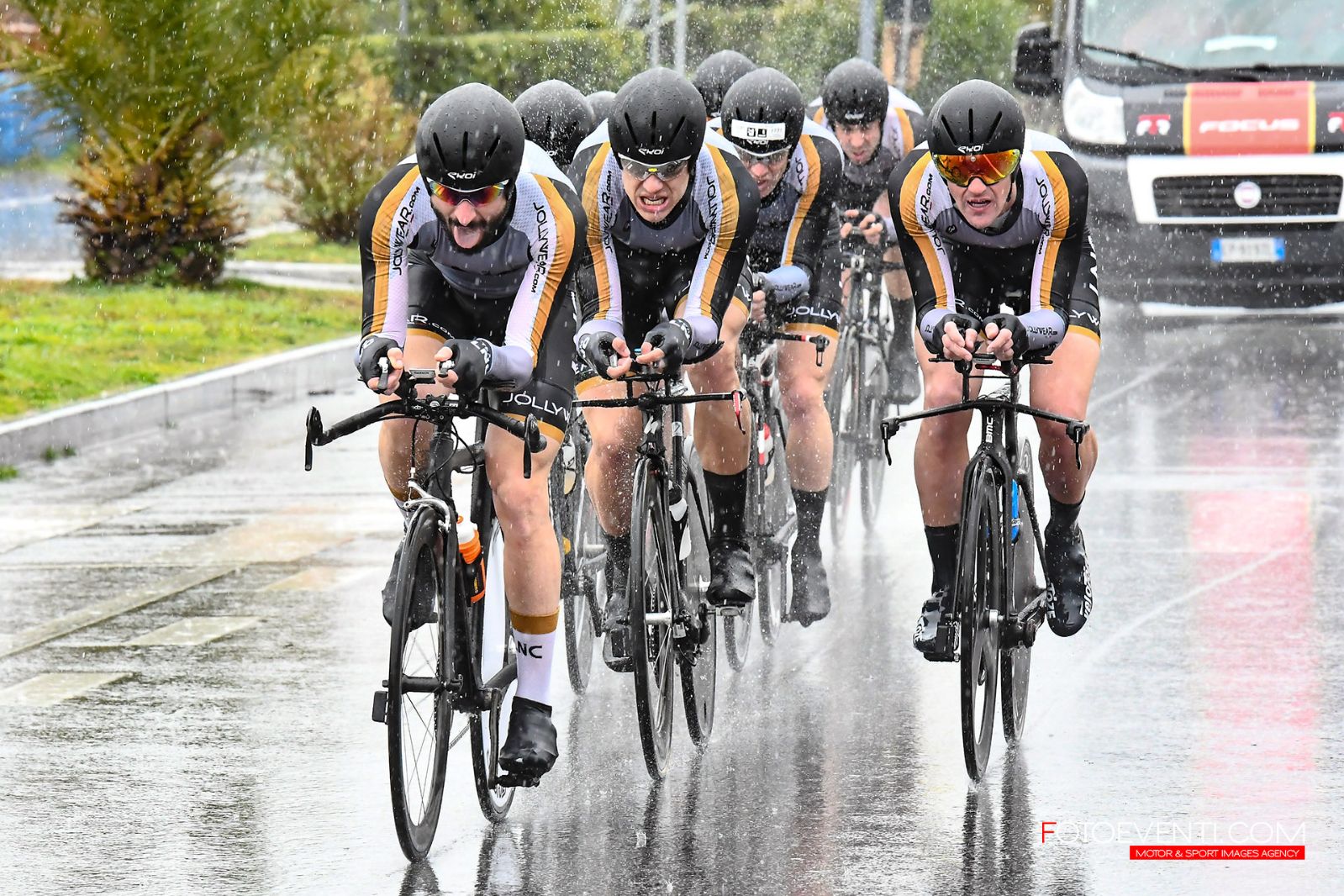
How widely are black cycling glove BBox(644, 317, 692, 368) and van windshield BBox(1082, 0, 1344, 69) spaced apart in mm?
11084

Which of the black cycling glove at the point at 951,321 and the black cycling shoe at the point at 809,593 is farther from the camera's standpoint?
the black cycling shoe at the point at 809,593

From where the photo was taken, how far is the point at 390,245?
20.2 feet

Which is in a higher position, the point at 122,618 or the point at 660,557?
the point at 660,557

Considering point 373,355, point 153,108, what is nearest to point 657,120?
point 373,355

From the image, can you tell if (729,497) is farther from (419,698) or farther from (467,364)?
(467,364)

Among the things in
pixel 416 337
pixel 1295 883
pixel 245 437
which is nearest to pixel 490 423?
pixel 416 337

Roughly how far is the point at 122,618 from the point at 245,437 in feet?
16.0

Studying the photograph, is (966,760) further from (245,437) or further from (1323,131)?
(1323,131)

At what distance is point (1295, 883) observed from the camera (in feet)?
18.2

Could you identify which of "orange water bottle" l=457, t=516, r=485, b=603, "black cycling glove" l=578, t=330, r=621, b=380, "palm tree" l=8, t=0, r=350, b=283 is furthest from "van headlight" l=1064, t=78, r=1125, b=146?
"orange water bottle" l=457, t=516, r=485, b=603

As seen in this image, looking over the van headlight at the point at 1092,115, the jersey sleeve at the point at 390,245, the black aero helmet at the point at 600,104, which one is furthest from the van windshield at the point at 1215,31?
the jersey sleeve at the point at 390,245

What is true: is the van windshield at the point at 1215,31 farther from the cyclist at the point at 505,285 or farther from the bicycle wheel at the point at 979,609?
the cyclist at the point at 505,285

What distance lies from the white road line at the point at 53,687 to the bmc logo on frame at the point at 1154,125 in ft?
35.3

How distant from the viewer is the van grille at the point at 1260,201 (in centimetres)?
1638
